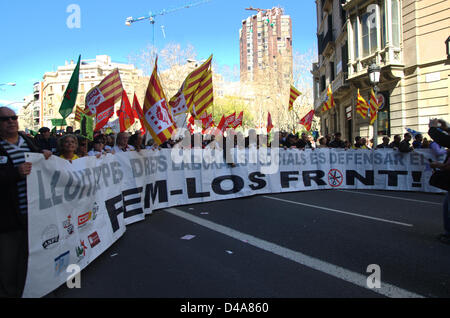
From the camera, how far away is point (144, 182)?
672 centimetres

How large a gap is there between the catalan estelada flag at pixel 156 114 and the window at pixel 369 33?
55.3ft

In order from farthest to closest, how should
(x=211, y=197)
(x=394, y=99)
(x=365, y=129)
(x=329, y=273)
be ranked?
(x=365, y=129) → (x=394, y=99) → (x=211, y=197) → (x=329, y=273)

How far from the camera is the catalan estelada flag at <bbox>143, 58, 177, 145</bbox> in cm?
625

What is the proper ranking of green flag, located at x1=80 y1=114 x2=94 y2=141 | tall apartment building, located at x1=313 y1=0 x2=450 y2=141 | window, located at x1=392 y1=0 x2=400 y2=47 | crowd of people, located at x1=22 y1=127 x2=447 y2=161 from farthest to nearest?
1. window, located at x1=392 y1=0 x2=400 y2=47
2. tall apartment building, located at x1=313 y1=0 x2=450 y2=141
3. green flag, located at x1=80 y1=114 x2=94 y2=141
4. crowd of people, located at x1=22 y1=127 x2=447 y2=161

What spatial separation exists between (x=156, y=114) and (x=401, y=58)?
16.1 m

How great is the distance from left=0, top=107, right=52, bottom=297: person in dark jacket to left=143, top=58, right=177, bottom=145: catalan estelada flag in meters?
3.25

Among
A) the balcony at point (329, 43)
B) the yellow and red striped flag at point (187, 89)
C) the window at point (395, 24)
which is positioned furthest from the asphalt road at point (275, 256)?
the balcony at point (329, 43)

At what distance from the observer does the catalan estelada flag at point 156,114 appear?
625cm

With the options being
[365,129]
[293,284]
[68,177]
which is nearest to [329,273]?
[293,284]

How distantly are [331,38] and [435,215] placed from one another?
2442 cm

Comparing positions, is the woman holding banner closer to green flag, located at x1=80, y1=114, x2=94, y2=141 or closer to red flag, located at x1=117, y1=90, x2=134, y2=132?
green flag, located at x1=80, y1=114, x2=94, y2=141

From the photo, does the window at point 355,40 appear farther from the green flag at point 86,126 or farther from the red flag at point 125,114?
the green flag at point 86,126

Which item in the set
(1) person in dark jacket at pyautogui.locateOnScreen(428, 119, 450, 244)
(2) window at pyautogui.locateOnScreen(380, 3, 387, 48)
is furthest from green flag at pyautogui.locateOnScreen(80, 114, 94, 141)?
(2) window at pyautogui.locateOnScreen(380, 3, 387, 48)
